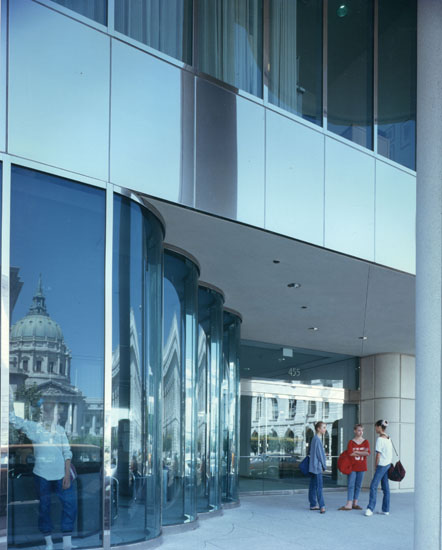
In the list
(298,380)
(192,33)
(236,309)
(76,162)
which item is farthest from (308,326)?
(76,162)

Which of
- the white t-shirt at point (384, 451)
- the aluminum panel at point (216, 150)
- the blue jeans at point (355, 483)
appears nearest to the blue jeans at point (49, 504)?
the aluminum panel at point (216, 150)

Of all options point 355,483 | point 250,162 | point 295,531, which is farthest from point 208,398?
point 250,162

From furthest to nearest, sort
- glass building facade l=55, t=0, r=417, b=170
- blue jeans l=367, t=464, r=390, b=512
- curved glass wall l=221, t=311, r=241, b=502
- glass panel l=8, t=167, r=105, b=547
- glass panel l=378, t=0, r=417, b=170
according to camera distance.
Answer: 1. curved glass wall l=221, t=311, r=241, b=502
2. blue jeans l=367, t=464, r=390, b=512
3. glass panel l=378, t=0, r=417, b=170
4. glass building facade l=55, t=0, r=417, b=170
5. glass panel l=8, t=167, r=105, b=547

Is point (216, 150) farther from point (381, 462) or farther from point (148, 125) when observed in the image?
point (381, 462)

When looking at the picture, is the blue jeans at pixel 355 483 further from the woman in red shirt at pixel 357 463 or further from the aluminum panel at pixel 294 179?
the aluminum panel at pixel 294 179

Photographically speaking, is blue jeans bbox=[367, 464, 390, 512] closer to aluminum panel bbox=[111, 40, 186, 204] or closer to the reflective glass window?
aluminum panel bbox=[111, 40, 186, 204]

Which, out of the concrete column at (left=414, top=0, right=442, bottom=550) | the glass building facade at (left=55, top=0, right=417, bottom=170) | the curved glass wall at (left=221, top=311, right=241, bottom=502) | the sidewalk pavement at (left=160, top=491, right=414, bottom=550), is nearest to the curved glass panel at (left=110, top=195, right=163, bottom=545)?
the sidewalk pavement at (left=160, top=491, right=414, bottom=550)

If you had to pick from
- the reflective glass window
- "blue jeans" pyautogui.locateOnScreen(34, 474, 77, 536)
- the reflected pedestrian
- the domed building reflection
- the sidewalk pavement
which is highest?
the reflective glass window

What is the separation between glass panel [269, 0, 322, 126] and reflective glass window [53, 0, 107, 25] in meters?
2.63

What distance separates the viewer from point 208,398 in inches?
442

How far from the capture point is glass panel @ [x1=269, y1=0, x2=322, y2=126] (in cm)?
920

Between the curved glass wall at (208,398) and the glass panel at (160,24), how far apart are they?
476 centimetres

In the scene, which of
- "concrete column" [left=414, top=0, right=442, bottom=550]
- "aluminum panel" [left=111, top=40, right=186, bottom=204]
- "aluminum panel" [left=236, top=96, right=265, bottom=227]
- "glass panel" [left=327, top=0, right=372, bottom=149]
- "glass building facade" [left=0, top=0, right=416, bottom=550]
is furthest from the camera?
"glass panel" [left=327, top=0, right=372, bottom=149]

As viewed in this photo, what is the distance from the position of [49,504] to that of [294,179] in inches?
193
